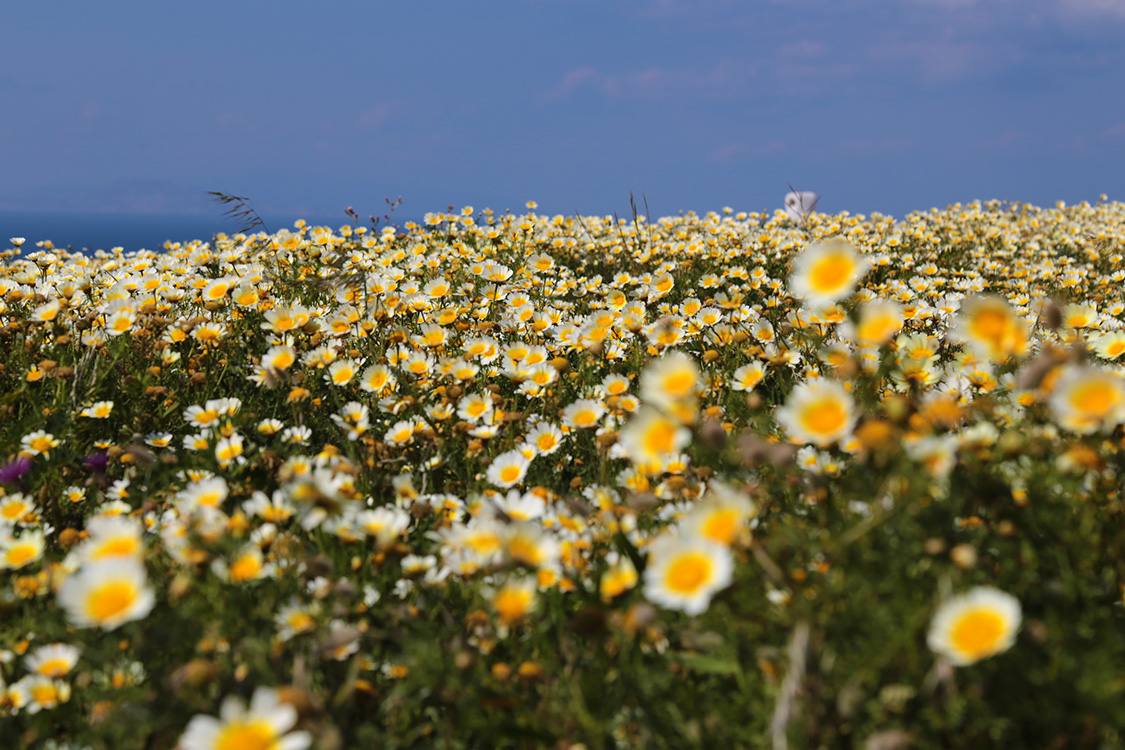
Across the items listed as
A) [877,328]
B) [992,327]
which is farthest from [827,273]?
[992,327]

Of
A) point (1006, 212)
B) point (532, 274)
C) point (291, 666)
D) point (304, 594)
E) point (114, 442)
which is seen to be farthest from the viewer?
point (1006, 212)

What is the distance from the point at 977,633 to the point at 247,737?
1240 mm

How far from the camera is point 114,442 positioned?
3.16m

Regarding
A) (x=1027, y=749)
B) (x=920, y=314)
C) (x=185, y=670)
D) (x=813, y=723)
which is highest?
(x=920, y=314)

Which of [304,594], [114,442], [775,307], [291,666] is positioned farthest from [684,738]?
[775,307]

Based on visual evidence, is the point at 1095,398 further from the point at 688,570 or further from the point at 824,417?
the point at 688,570

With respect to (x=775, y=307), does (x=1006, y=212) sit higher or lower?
higher

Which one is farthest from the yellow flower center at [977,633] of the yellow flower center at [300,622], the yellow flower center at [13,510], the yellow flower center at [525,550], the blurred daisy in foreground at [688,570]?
the yellow flower center at [13,510]

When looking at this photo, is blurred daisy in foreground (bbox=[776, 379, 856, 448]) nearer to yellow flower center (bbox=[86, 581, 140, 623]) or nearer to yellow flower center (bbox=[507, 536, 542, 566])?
yellow flower center (bbox=[507, 536, 542, 566])

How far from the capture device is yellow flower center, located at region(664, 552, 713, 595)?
1.35m

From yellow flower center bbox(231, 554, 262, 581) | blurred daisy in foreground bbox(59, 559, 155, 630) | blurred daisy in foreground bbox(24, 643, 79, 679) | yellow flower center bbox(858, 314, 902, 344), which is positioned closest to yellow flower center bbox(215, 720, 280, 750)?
blurred daisy in foreground bbox(59, 559, 155, 630)

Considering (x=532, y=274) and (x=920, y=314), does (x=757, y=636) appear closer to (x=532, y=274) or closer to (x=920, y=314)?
(x=920, y=314)

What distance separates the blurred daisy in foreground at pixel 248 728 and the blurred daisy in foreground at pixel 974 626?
3.51ft

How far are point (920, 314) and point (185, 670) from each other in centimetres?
357
